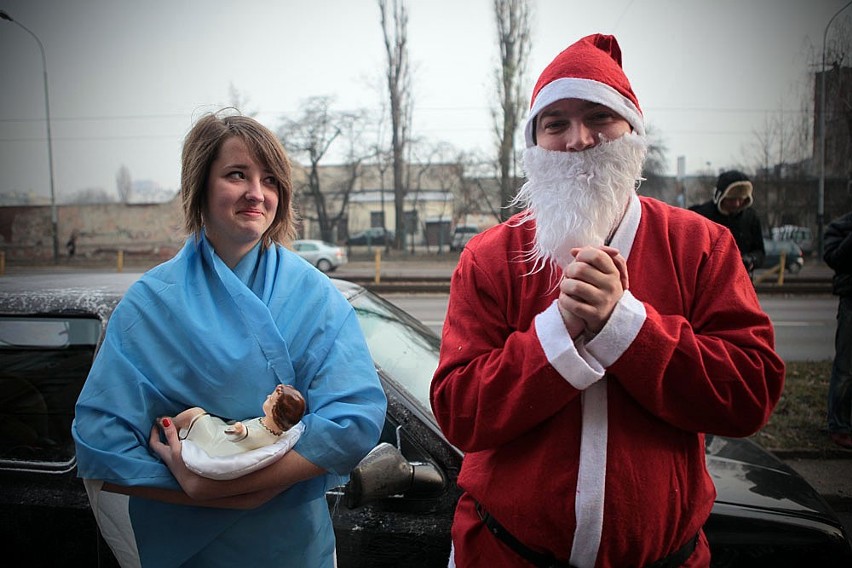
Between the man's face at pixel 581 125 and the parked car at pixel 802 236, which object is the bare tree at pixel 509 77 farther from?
the man's face at pixel 581 125

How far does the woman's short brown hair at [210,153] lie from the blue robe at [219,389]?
15 centimetres

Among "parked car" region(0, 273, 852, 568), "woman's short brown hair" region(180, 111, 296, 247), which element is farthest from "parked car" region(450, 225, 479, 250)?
"woman's short brown hair" region(180, 111, 296, 247)

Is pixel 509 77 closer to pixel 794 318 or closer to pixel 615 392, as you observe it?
pixel 794 318

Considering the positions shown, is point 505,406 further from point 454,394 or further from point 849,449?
point 849,449

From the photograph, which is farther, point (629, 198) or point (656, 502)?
point (629, 198)

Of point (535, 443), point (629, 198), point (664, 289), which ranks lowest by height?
point (535, 443)

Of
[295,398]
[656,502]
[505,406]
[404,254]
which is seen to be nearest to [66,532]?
[295,398]

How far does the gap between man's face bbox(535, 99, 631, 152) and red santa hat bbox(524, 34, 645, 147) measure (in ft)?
0.08

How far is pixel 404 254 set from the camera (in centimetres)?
3123

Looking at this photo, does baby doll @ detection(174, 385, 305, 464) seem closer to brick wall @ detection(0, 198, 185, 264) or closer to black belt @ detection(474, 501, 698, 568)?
black belt @ detection(474, 501, 698, 568)

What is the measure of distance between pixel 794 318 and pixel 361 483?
1242 centimetres

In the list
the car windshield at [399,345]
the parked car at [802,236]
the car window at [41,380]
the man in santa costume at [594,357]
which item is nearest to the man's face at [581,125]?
the man in santa costume at [594,357]

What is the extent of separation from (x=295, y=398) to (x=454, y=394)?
397mm

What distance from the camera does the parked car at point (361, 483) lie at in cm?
193
